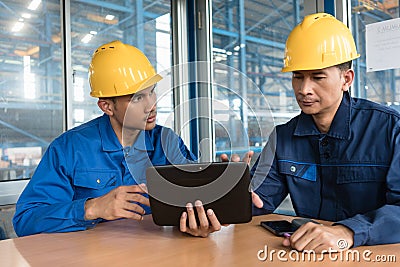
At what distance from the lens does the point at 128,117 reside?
5.36 ft

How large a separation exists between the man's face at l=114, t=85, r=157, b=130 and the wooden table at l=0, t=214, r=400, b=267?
43cm

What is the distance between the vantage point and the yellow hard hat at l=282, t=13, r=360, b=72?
149 centimetres

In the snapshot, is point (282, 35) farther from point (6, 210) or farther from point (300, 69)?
point (6, 210)

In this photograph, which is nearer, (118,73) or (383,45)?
(118,73)

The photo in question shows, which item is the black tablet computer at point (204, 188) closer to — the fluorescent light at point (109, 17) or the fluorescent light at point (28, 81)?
the fluorescent light at point (28, 81)

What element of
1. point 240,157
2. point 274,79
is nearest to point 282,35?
point 274,79

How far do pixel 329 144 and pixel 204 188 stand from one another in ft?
2.05

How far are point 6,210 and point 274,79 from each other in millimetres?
1724

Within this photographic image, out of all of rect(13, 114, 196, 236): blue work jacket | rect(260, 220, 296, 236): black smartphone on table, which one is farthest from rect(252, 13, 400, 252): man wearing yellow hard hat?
rect(13, 114, 196, 236): blue work jacket

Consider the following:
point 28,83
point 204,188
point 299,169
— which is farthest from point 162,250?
point 28,83

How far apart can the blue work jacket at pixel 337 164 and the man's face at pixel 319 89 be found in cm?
7

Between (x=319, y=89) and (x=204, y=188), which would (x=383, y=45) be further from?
(x=204, y=188)

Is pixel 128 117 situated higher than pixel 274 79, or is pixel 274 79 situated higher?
pixel 274 79

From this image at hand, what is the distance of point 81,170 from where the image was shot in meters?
1.56
